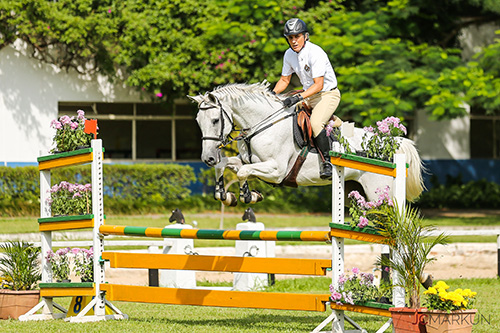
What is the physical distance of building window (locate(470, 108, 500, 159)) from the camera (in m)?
27.3

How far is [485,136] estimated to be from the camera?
27.5m

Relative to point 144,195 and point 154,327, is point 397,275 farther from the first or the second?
point 144,195

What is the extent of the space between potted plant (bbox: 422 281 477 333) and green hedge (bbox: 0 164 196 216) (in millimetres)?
13998

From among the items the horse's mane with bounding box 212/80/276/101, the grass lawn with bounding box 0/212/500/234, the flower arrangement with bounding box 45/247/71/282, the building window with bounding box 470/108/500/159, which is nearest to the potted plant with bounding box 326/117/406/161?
the horse's mane with bounding box 212/80/276/101

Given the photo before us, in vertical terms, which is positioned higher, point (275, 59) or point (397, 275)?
point (275, 59)

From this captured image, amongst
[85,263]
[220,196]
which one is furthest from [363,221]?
[85,263]

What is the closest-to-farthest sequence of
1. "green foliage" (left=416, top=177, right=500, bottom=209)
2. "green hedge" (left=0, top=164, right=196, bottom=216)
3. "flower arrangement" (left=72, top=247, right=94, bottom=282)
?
"flower arrangement" (left=72, top=247, right=94, bottom=282)
"green hedge" (left=0, top=164, right=196, bottom=216)
"green foliage" (left=416, top=177, right=500, bottom=209)

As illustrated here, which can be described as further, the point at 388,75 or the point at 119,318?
the point at 388,75

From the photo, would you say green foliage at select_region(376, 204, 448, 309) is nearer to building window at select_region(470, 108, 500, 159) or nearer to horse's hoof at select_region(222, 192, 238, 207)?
horse's hoof at select_region(222, 192, 238, 207)

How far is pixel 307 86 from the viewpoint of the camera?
→ 934 cm

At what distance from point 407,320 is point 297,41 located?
3391 mm

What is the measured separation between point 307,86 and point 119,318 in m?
3.30

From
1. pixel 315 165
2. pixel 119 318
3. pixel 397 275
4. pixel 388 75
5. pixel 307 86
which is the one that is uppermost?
pixel 388 75

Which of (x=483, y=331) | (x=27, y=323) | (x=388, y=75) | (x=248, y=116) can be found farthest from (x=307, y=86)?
(x=388, y=75)
